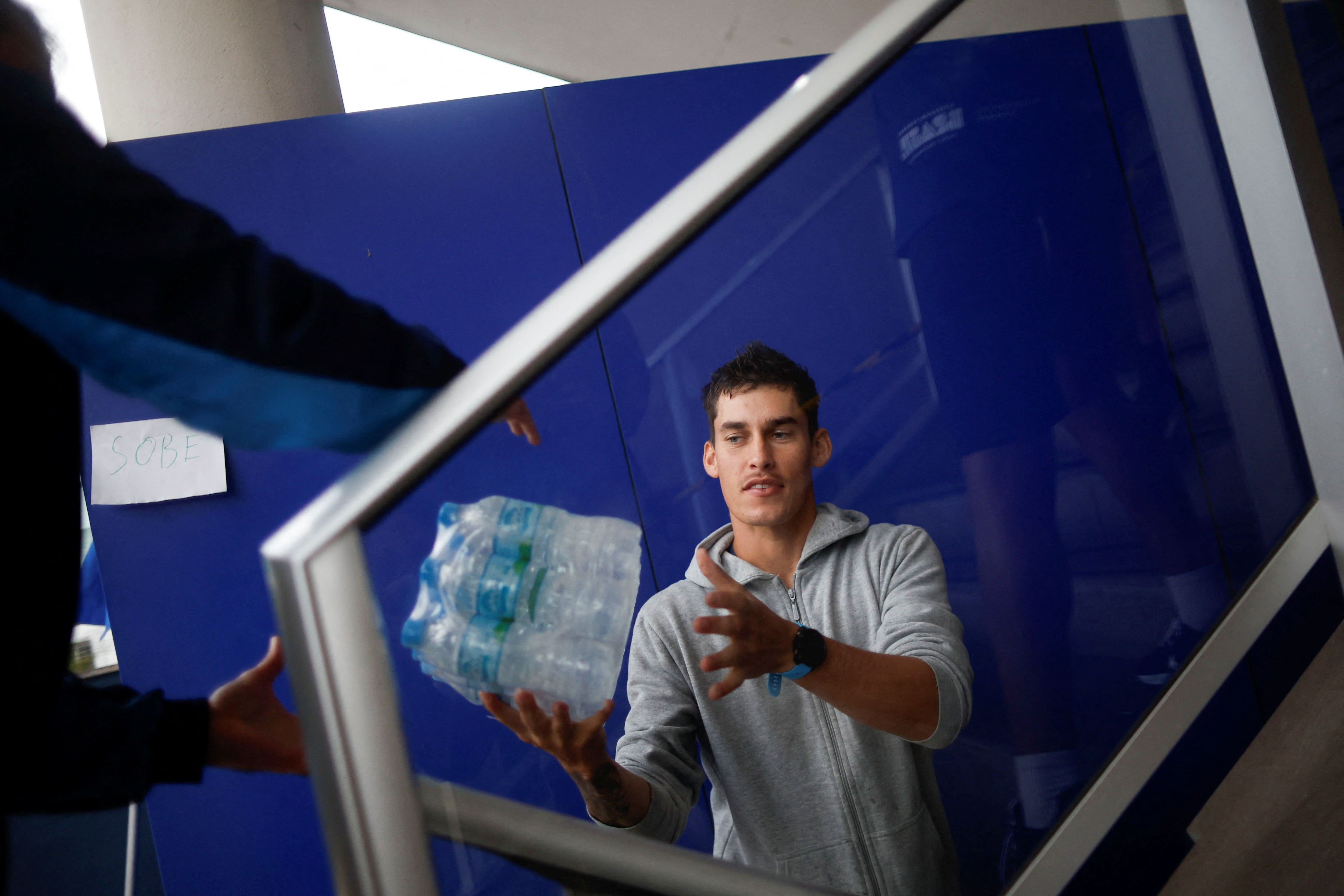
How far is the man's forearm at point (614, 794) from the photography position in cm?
61

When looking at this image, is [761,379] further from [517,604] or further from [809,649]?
[517,604]

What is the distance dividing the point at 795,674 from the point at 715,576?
0.12 m

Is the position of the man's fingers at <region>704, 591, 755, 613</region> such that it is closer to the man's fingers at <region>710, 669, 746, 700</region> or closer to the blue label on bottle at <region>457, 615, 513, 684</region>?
the man's fingers at <region>710, 669, 746, 700</region>

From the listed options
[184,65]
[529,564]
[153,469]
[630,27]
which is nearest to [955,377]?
[529,564]

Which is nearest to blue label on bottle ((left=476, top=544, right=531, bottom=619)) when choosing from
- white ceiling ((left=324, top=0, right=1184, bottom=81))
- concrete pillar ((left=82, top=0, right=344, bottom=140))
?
concrete pillar ((left=82, top=0, right=344, bottom=140))

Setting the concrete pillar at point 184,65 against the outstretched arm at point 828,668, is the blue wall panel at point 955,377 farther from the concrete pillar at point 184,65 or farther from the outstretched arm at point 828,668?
the concrete pillar at point 184,65

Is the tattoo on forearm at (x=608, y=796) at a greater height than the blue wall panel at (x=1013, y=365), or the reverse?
the blue wall panel at (x=1013, y=365)

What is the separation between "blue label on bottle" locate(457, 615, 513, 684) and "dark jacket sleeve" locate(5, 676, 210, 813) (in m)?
0.28

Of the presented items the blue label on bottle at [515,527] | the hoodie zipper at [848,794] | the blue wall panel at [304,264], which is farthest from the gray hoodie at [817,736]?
the blue wall panel at [304,264]

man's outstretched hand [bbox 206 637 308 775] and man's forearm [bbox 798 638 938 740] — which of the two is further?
man's forearm [bbox 798 638 938 740]

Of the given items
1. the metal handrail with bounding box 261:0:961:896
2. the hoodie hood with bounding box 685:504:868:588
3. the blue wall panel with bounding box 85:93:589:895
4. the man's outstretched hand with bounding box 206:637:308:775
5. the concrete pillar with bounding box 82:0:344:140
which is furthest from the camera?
the concrete pillar with bounding box 82:0:344:140

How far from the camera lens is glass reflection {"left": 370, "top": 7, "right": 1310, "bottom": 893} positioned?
81 centimetres

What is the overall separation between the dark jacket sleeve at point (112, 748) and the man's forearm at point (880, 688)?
0.54 metres

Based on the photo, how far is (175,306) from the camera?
1.68 ft
